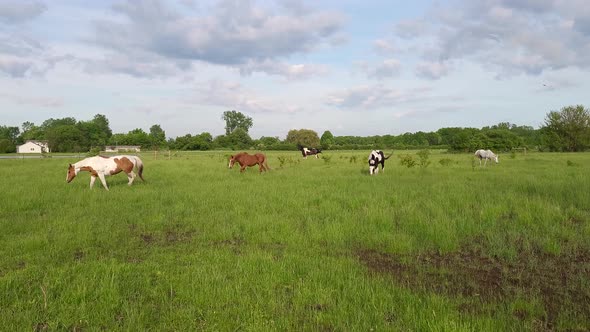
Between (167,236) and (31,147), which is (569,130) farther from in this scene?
(31,147)

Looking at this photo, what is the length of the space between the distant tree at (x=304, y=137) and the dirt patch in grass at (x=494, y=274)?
9953 centimetres

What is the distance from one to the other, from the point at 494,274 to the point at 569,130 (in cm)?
6956

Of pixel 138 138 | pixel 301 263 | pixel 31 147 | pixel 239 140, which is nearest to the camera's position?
pixel 301 263

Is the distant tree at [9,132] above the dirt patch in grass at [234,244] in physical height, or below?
above

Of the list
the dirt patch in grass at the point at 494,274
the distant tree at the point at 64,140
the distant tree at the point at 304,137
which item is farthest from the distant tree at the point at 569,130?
the distant tree at the point at 64,140

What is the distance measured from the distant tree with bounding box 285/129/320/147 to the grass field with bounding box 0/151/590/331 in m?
95.9

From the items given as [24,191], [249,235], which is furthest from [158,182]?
[249,235]

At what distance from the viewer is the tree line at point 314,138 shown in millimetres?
59359

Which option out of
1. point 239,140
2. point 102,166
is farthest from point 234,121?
point 102,166

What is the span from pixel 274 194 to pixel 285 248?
5.46m

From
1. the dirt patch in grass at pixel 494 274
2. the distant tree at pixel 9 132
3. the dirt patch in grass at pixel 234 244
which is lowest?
the dirt patch in grass at pixel 494 274

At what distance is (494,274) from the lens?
5371 millimetres

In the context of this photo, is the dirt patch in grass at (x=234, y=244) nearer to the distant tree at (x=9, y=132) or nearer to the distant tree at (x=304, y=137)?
the distant tree at (x=304, y=137)

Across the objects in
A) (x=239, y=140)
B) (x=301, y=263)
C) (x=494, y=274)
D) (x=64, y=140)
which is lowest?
(x=494, y=274)
